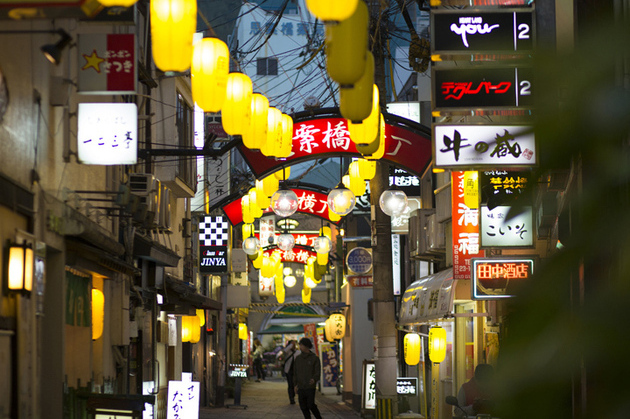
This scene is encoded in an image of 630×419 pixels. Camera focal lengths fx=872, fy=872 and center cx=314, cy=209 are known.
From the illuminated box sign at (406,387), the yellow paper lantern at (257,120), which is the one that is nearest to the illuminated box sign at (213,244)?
the illuminated box sign at (406,387)

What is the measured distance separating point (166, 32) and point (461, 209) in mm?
9070

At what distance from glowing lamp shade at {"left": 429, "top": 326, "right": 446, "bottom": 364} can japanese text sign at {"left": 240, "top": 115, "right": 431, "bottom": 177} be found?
4.25 metres

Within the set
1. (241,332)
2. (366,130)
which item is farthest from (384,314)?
(241,332)

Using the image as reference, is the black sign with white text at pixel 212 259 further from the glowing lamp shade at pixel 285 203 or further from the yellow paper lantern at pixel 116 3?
the yellow paper lantern at pixel 116 3

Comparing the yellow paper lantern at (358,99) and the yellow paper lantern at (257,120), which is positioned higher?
the yellow paper lantern at (257,120)

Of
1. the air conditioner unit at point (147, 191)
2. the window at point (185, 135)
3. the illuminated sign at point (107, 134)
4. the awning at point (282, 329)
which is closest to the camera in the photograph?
the illuminated sign at point (107, 134)

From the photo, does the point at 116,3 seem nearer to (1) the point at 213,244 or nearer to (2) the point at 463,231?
(2) the point at 463,231

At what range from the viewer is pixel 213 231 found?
29000 mm

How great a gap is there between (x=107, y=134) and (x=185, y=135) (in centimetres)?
1093

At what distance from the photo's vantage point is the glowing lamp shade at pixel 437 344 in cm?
2147

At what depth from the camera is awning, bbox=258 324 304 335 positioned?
2454 inches

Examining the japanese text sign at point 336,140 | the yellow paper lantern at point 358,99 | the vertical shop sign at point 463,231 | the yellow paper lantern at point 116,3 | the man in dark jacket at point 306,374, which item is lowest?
the man in dark jacket at point 306,374

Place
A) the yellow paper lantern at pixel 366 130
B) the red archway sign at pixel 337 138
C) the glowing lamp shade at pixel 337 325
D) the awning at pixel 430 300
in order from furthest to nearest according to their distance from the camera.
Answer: the glowing lamp shade at pixel 337 325 → the red archway sign at pixel 337 138 → the awning at pixel 430 300 → the yellow paper lantern at pixel 366 130

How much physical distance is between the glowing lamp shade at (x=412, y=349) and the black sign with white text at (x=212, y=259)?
7226mm
